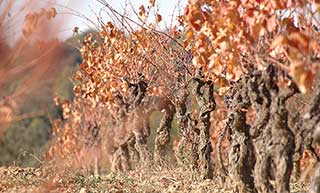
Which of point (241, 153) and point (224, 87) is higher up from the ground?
point (224, 87)

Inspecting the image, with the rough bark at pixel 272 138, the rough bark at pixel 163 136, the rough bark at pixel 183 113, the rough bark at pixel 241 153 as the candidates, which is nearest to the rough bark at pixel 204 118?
the rough bark at pixel 183 113

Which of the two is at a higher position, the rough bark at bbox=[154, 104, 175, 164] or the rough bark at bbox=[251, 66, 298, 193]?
the rough bark at bbox=[154, 104, 175, 164]

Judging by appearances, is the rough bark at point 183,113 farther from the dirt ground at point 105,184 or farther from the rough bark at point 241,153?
the rough bark at point 241,153

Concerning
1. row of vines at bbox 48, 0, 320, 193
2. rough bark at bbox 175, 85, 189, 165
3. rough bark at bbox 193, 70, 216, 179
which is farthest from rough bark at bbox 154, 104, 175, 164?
rough bark at bbox 193, 70, 216, 179

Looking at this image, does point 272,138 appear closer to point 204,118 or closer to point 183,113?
point 204,118

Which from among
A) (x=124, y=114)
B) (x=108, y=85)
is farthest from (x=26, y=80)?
(x=124, y=114)

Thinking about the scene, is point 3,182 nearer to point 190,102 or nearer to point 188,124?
point 188,124

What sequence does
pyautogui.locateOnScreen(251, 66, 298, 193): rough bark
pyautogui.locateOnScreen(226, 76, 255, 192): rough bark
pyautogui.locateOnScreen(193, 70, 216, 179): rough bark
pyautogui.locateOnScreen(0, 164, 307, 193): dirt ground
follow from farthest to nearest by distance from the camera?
pyautogui.locateOnScreen(193, 70, 216, 179): rough bark, pyautogui.locateOnScreen(0, 164, 307, 193): dirt ground, pyautogui.locateOnScreen(226, 76, 255, 192): rough bark, pyautogui.locateOnScreen(251, 66, 298, 193): rough bark

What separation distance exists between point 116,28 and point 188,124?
13.0 ft

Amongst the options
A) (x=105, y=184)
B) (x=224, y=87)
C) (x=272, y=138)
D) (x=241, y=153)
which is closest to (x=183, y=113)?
(x=105, y=184)

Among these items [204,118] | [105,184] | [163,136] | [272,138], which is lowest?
[105,184]

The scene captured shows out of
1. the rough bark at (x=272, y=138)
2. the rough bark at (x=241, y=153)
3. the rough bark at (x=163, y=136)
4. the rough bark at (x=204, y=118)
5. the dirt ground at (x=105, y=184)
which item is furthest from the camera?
the rough bark at (x=163, y=136)

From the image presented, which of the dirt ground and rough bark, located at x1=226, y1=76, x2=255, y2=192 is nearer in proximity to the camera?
rough bark, located at x1=226, y1=76, x2=255, y2=192

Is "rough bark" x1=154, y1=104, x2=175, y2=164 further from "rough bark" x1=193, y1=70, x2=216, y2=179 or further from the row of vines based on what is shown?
"rough bark" x1=193, y1=70, x2=216, y2=179
